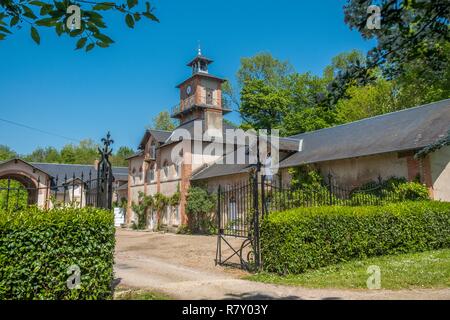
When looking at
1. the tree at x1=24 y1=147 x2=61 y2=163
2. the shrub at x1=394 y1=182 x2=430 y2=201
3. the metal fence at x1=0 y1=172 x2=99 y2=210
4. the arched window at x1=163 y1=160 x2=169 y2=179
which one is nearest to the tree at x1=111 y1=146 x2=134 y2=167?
the tree at x1=24 y1=147 x2=61 y2=163

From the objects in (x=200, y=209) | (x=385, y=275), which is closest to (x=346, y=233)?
(x=385, y=275)

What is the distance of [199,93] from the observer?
34594mm

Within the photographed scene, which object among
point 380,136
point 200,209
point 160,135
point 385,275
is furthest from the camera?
point 160,135

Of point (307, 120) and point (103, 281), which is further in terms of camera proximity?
point (307, 120)

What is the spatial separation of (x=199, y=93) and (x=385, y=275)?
2889 cm

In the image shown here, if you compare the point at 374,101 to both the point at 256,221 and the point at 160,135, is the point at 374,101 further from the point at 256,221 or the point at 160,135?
the point at 256,221

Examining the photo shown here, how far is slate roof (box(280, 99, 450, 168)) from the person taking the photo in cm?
1495

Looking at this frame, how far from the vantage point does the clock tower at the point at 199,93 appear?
3422 centimetres

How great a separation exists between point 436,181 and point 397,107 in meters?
20.4

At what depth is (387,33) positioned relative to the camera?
13.0 ft

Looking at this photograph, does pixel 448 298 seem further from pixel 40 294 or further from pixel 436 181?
pixel 436 181

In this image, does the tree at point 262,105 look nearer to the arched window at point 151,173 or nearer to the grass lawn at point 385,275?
the arched window at point 151,173

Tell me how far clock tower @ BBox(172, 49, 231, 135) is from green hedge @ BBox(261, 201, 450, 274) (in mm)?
24021
